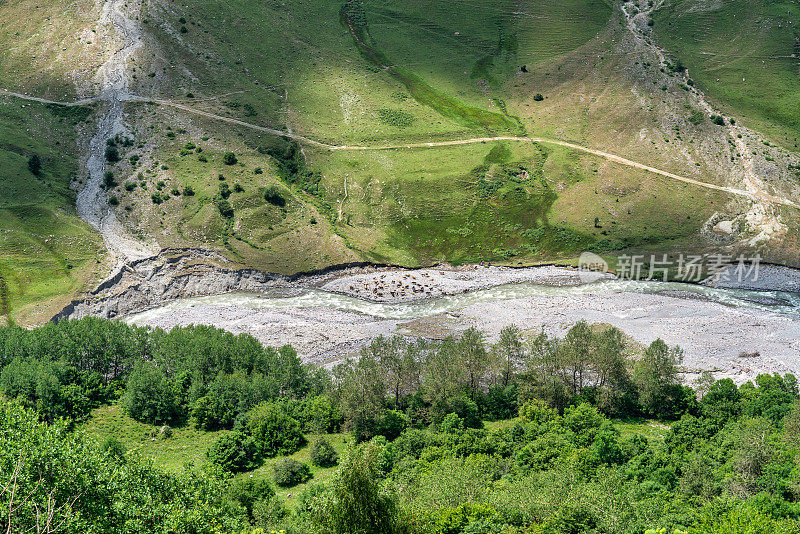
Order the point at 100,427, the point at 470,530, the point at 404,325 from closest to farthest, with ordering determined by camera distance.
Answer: the point at 470,530
the point at 100,427
the point at 404,325

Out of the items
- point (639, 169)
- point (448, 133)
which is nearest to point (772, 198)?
point (639, 169)

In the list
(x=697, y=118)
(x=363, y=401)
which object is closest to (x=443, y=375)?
(x=363, y=401)

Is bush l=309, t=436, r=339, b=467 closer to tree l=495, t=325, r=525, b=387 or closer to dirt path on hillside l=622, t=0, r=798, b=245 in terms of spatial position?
tree l=495, t=325, r=525, b=387

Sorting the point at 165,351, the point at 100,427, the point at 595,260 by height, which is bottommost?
the point at 100,427

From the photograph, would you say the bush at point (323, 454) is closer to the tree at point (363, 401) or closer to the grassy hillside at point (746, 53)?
the tree at point (363, 401)

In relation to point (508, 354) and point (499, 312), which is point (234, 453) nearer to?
point (508, 354)

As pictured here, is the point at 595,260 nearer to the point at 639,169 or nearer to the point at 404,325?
the point at 639,169
